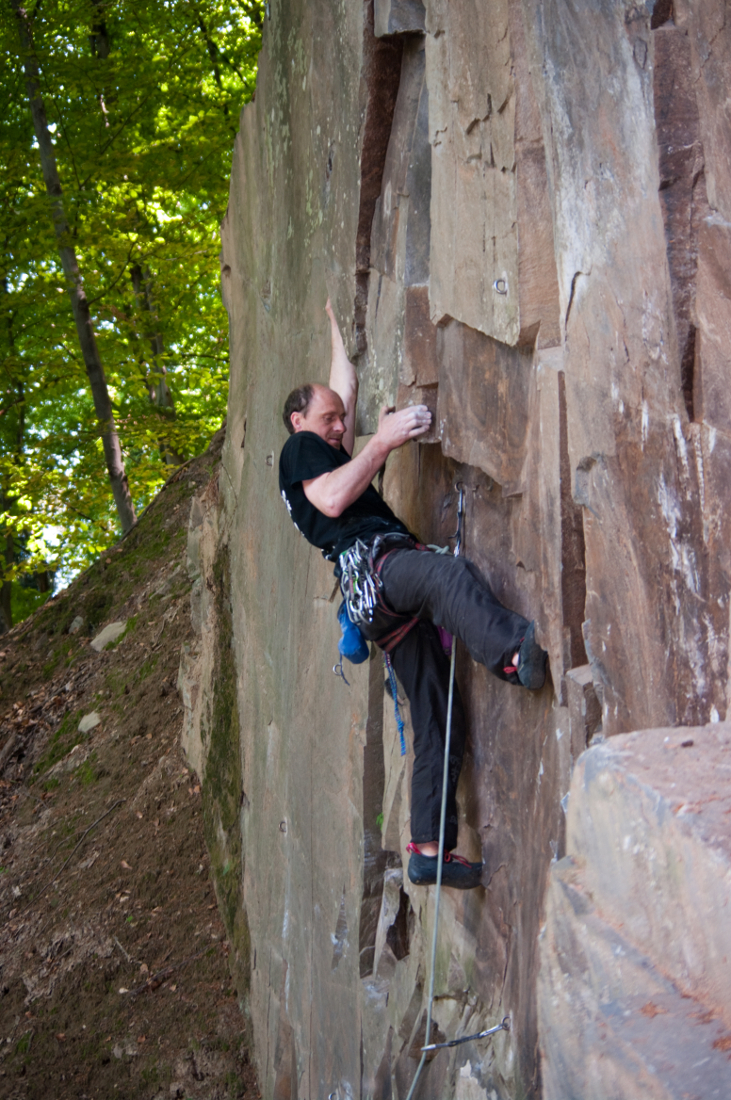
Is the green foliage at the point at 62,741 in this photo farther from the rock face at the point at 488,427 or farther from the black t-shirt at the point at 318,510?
the black t-shirt at the point at 318,510

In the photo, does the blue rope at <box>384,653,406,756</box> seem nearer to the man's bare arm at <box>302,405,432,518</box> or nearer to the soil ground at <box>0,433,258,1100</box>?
the man's bare arm at <box>302,405,432,518</box>

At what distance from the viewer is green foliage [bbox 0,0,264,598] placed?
8.52 meters

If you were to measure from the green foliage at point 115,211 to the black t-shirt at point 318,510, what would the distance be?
5.98 metres

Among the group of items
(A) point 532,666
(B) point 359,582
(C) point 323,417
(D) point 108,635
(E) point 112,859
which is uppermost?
(C) point 323,417

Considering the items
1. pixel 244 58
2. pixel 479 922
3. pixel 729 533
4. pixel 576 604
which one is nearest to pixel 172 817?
pixel 479 922

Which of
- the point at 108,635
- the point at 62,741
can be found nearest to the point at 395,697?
the point at 62,741

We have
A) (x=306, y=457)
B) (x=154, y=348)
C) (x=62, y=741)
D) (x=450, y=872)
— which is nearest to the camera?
(x=450, y=872)

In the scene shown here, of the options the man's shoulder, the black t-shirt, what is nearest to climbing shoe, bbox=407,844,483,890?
the black t-shirt

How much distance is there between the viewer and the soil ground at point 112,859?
5652 millimetres

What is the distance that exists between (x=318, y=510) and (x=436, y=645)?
72 centimetres

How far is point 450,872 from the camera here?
3164 mm

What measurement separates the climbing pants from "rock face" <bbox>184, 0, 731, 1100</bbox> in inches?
3.8

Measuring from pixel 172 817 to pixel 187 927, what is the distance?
947mm

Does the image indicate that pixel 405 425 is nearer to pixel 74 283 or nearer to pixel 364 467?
pixel 364 467
